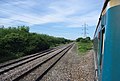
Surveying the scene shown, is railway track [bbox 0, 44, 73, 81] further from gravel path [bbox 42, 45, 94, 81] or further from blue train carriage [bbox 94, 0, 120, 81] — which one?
blue train carriage [bbox 94, 0, 120, 81]

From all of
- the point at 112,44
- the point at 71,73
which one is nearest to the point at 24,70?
the point at 71,73

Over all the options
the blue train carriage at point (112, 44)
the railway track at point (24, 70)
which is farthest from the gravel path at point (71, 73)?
the blue train carriage at point (112, 44)

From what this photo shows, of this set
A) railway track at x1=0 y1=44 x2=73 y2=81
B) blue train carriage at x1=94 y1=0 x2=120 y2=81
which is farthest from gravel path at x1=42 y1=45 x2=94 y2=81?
blue train carriage at x1=94 y1=0 x2=120 y2=81

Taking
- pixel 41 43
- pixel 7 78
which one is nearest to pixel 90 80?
pixel 7 78

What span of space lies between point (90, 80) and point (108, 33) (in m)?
8.86

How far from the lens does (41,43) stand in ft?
151

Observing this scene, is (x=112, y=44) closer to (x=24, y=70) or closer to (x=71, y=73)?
(x=71, y=73)

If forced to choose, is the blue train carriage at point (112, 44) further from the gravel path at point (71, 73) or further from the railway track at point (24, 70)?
the railway track at point (24, 70)

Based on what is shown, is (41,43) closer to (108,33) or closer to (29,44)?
(29,44)

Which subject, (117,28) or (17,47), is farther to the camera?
(17,47)

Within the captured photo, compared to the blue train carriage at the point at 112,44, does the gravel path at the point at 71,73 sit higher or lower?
lower

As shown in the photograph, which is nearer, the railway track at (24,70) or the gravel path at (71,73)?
the gravel path at (71,73)

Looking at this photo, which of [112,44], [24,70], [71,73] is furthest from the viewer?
[24,70]

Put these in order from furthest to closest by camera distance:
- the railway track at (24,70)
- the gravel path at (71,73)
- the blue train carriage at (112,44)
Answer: the railway track at (24,70) → the gravel path at (71,73) → the blue train carriage at (112,44)
